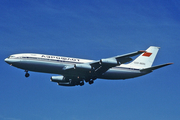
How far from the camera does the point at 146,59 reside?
79062 millimetres

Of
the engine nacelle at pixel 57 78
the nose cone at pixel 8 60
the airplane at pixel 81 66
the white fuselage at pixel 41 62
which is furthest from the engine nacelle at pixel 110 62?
the nose cone at pixel 8 60

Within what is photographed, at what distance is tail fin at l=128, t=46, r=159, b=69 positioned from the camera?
77200 millimetres

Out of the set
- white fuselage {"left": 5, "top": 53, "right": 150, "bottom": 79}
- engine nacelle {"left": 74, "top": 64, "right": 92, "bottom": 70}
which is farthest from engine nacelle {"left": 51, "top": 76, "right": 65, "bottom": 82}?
engine nacelle {"left": 74, "top": 64, "right": 92, "bottom": 70}

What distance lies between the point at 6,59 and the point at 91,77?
1997cm

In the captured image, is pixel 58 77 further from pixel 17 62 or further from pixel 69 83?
pixel 17 62

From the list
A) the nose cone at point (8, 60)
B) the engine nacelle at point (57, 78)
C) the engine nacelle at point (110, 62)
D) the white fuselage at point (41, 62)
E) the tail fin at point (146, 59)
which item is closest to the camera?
the white fuselage at point (41, 62)

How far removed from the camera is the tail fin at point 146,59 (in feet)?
253

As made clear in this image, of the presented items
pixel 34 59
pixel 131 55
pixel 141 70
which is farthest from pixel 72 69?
pixel 141 70

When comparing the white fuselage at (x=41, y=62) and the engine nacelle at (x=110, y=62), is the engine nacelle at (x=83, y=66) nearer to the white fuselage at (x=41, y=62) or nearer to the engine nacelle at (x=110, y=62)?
the white fuselage at (x=41, y=62)

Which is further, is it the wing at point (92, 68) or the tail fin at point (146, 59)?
the tail fin at point (146, 59)

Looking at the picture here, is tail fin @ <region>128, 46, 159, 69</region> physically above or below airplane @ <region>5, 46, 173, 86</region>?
above

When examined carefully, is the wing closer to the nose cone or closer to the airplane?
the airplane

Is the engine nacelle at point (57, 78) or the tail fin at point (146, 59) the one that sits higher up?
the tail fin at point (146, 59)

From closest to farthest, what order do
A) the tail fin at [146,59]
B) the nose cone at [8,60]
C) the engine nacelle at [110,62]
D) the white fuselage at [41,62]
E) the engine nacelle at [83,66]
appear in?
1. the white fuselage at [41,62]
2. the engine nacelle at [110,62]
3. the engine nacelle at [83,66]
4. the nose cone at [8,60]
5. the tail fin at [146,59]
